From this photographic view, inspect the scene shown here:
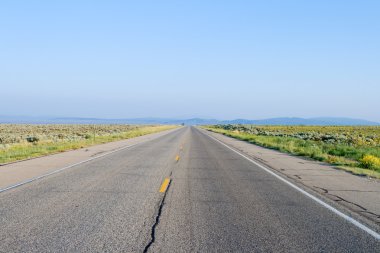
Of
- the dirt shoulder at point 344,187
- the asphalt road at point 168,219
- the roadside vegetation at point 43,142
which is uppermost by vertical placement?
the asphalt road at point 168,219

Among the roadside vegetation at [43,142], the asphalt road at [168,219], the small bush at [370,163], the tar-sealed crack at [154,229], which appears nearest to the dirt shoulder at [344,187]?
the asphalt road at [168,219]

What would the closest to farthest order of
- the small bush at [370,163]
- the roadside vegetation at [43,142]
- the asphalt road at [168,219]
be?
1. the asphalt road at [168,219]
2. the small bush at [370,163]
3. the roadside vegetation at [43,142]

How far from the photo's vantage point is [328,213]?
7.30 meters

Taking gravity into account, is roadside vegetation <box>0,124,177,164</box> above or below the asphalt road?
below

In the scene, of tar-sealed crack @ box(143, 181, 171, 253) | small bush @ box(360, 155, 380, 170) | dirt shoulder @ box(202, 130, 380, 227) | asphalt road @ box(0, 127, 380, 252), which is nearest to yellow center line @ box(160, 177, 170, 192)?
asphalt road @ box(0, 127, 380, 252)

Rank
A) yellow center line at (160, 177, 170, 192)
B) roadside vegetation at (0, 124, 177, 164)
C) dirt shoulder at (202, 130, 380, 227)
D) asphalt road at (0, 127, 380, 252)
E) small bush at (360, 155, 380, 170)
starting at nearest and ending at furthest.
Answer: asphalt road at (0, 127, 380, 252) < dirt shoulder at (202, 130, 380, 227) < yellow center line at (160, 177, 170, 192) < small bush at (360, 155, 380, 170) < roadside vegetation at (0, 124, 177, 164)

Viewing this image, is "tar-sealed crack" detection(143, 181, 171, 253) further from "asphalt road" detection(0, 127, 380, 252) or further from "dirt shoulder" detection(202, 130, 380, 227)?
"dirt shoulder" detection(202, 130, 380, 227)

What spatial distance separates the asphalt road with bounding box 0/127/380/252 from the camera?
5.22 m

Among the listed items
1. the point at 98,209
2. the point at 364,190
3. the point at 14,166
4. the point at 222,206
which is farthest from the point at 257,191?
the point at 14,166

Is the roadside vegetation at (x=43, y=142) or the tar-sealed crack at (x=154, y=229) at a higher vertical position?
the tar-sealed crack at (x=154, y=229)

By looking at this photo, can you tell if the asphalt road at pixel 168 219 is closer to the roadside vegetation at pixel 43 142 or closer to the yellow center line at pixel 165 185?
the yellow center line at pixel 165 185

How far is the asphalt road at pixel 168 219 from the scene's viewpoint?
206 inches

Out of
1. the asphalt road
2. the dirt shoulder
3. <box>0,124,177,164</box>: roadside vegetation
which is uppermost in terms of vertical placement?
the asphalt road

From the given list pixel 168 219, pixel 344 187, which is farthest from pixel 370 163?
pixel 168 219
